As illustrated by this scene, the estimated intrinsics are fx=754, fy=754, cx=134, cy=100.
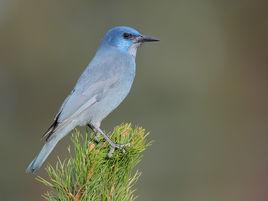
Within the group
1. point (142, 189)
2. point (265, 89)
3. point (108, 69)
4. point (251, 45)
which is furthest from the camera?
point (251, 45)

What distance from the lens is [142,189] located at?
9469mm

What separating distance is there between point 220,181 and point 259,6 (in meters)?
3.93

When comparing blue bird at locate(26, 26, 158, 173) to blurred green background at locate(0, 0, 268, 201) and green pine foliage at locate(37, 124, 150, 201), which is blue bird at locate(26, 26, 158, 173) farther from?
blurred green background at locate(0, 0, 268, 201)

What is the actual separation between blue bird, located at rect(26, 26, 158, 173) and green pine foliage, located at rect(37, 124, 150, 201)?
115cm

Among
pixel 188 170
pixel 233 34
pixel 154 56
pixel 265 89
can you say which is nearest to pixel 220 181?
Result: pixel 188 170

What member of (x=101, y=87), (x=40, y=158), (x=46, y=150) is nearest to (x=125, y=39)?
(x=101, y=87)

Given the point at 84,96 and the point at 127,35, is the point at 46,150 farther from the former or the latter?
the point at 127,35

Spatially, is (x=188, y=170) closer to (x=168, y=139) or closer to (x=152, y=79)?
(x=168, y=139)

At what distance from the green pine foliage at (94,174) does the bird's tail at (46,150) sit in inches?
25.9

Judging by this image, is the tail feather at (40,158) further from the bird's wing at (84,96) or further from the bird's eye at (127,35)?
the bird's eye at (127,35)

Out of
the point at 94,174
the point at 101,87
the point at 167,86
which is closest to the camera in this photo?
the point at 94,174

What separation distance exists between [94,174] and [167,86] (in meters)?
7.21

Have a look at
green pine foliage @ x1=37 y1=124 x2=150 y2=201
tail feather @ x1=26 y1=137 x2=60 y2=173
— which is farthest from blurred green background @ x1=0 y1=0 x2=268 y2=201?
green pine foliage @ x1=37 y1=124 x2=150 y2=201

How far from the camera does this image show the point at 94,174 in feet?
14.0
